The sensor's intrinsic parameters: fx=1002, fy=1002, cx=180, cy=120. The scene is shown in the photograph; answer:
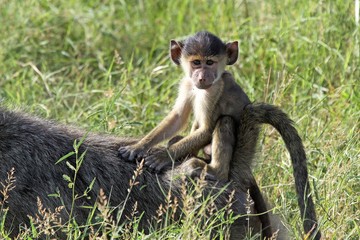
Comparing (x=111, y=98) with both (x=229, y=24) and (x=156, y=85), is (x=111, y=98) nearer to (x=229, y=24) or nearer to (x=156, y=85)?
(x=156, y=85)

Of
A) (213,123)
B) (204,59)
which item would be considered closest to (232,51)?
(204,59)

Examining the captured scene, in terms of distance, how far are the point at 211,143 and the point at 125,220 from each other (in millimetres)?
698

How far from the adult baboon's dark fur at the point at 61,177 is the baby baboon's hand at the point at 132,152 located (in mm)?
39

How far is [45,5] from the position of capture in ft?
31.6

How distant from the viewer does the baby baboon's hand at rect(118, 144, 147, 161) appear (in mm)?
6012

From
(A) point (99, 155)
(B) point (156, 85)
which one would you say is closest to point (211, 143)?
(A) point (99, 155)

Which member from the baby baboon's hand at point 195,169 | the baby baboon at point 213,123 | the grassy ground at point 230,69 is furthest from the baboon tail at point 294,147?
the baby baboon's hand at point 195,169

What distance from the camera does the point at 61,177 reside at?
589 centimetres

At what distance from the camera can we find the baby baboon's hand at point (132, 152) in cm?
601

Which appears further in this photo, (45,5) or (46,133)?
(45,5)

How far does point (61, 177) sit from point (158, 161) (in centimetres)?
58

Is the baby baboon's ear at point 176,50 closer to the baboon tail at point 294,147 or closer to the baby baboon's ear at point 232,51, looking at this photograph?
the baby baboon's ear at point 232,51

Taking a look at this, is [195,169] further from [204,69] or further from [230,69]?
[230,69]

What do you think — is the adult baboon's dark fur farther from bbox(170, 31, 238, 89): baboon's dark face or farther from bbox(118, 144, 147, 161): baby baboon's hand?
bbox(170, 31, 238, 89): baboon's dark face
